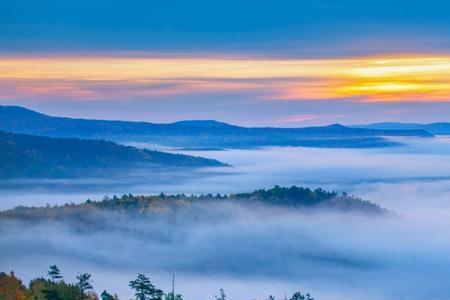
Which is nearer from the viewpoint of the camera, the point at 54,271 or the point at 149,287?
the point at 149,287

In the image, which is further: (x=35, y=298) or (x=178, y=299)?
(x=178, y=299)

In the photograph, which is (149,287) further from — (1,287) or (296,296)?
(1,287)

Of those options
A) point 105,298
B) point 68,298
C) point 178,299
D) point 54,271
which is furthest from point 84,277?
point 178,299

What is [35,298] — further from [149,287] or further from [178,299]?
[149,287]

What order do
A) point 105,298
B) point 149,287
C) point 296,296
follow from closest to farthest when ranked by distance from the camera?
1. point 149,287
2. point 105,298
3. point 296,296

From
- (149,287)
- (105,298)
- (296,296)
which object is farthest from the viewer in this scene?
(296,296)

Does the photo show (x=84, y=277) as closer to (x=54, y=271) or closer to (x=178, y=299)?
(x=54, y=271)

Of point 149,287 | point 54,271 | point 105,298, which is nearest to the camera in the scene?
point 149,287

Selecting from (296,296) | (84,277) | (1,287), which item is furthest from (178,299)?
(84,277)
